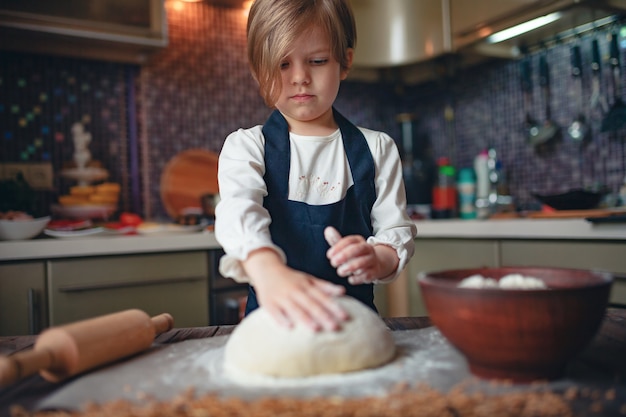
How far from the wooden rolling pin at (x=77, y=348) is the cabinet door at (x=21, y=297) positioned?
1050 millimetres

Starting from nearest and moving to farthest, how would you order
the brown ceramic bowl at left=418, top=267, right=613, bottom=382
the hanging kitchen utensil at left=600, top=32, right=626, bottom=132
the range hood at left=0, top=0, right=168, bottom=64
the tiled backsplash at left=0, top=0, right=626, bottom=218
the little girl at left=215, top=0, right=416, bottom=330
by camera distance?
1. the brown ceramic bowl at left=418, top=267, right=613, bottom=382
2. the little girl at left=215, top=0, right=416, bottom=330
3. the range hood at left=0, top=0, right=168, bottom=64
4. the hanging kitchen utensil at left=600, top=32, right=626, bottom=132
5. the tiled backsplash at left=0, top=0, right=626, bottom=218

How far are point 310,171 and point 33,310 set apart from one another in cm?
111

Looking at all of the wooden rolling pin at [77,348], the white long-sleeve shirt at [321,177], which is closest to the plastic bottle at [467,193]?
the white long-sleeve shirt at [321,177]

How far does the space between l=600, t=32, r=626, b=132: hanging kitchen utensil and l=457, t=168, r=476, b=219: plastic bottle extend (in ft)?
1.75

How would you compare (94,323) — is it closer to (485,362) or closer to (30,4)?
(485,362)

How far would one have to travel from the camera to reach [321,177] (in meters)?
0.96

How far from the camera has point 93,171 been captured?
209cm

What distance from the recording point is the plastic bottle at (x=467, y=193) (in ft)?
7.64

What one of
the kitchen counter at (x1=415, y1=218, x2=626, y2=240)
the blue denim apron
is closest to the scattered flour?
the blue denim apron

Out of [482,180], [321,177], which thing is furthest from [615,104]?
[321,177]

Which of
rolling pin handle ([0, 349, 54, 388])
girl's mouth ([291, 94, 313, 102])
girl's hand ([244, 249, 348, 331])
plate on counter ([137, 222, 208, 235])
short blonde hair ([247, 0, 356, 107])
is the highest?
short blonde hair ([247, 0, 356, 107])

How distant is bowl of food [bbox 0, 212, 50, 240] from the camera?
161 centimetres

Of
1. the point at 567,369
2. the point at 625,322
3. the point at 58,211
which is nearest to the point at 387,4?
the point at 58,211

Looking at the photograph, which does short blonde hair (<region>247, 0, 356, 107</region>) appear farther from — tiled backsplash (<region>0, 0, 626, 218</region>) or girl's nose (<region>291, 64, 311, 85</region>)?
tiled backsplash (<region>0, 0, 626, 218</region>)
